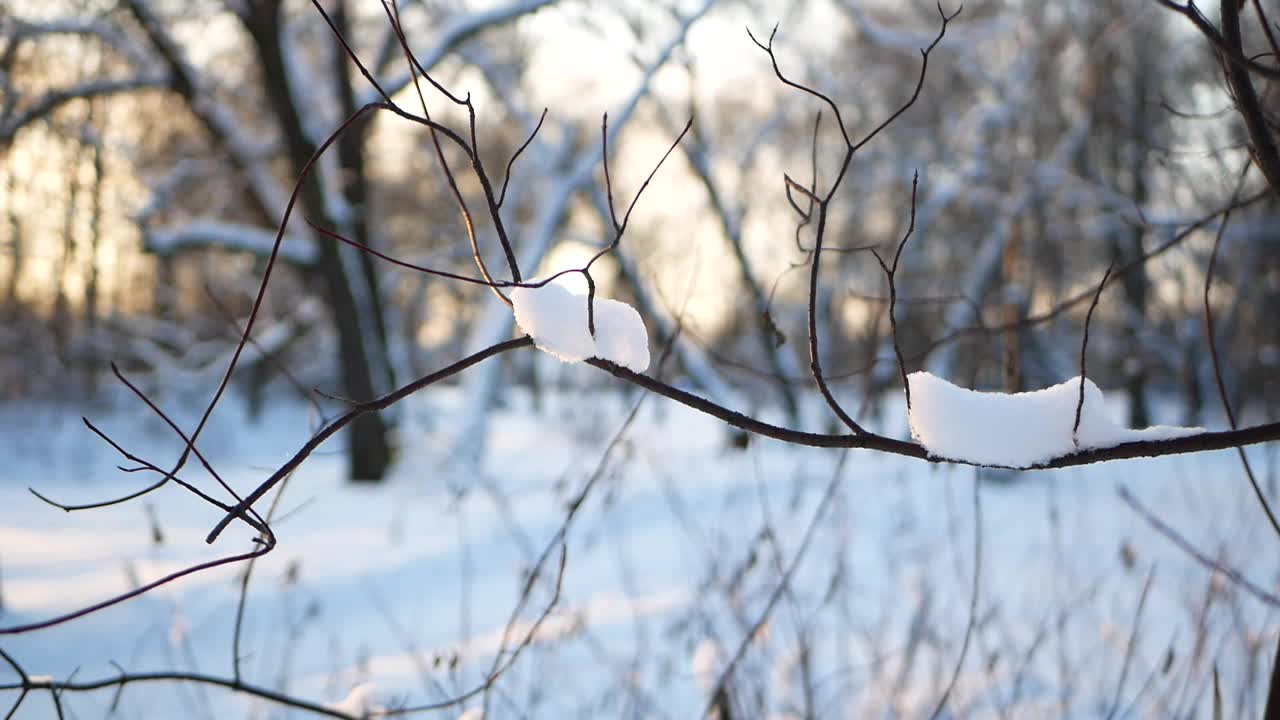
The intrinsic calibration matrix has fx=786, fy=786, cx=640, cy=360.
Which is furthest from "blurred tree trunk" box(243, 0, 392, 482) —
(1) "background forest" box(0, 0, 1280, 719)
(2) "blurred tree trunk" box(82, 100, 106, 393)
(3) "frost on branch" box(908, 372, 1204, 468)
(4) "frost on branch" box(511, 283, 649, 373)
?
(3) "frost on branch" box(908, 372, 1204, 468)

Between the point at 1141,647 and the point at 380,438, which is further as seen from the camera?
the point at 380,438

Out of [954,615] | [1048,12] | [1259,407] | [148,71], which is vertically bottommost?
[954,615]

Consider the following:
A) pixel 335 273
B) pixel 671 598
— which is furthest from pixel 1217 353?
pixel 335 273

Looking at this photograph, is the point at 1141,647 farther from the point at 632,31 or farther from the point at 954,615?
the point at 632,31

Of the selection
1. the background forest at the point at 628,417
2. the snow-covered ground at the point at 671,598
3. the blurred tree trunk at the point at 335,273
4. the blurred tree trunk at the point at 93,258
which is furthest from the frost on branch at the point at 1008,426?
the blurred tree trunk at the point at 335,273

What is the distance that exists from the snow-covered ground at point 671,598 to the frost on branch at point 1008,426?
0.54 metres

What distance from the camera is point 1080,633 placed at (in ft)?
7.64

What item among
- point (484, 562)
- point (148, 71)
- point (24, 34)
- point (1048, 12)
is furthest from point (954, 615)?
point (1048, 12)

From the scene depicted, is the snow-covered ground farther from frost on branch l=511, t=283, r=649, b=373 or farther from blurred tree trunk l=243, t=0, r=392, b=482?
frost on branch l=511, t=283, r=649, b=373

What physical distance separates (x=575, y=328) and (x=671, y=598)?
2.23m

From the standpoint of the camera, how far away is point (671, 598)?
8.84ft

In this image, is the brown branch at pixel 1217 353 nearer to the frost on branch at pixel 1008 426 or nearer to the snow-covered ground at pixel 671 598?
the frost on branch at pixel 1008 426

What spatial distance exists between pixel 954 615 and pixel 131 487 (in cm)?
447

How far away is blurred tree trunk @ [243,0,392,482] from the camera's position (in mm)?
4750
